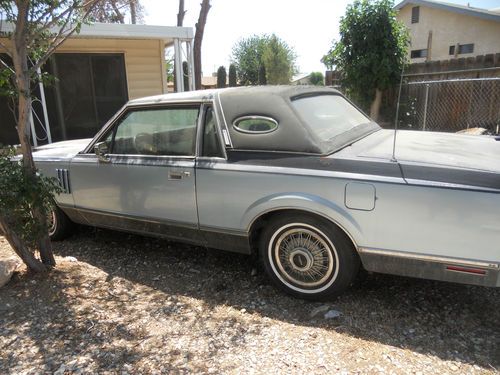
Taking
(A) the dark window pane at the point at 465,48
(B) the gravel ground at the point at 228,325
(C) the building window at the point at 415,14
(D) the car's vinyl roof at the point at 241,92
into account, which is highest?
(C) the building window at the point at 415,14

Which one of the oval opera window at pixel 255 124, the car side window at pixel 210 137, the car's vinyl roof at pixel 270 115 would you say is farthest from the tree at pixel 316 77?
the oval opera window at pixel 255 124

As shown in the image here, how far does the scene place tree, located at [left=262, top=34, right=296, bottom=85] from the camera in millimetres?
43031

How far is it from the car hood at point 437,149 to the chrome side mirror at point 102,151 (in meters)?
2.36

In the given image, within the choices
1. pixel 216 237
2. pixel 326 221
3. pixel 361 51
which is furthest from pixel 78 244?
pixel 361 51

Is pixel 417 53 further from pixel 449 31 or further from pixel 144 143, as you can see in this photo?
pixel 144 143

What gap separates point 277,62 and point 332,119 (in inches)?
1627

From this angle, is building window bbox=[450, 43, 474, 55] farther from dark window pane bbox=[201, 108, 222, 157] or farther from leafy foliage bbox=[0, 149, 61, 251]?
leafy foliage bbox=[0, 149, 61, 251]

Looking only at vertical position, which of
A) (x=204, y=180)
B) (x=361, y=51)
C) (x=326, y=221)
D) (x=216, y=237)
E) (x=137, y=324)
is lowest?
(x=137, y=324)

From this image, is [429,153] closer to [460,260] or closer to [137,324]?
[460,260]

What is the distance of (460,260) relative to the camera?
2.76 m

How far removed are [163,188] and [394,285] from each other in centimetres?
214

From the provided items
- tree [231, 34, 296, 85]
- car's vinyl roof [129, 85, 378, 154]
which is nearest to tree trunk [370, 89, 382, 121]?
car's vinyl roof [129, 85, 378, 154]

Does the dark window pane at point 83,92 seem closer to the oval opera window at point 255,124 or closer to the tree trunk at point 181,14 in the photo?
the oval opera window at point 255,124

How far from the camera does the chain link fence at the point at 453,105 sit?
377 inches
